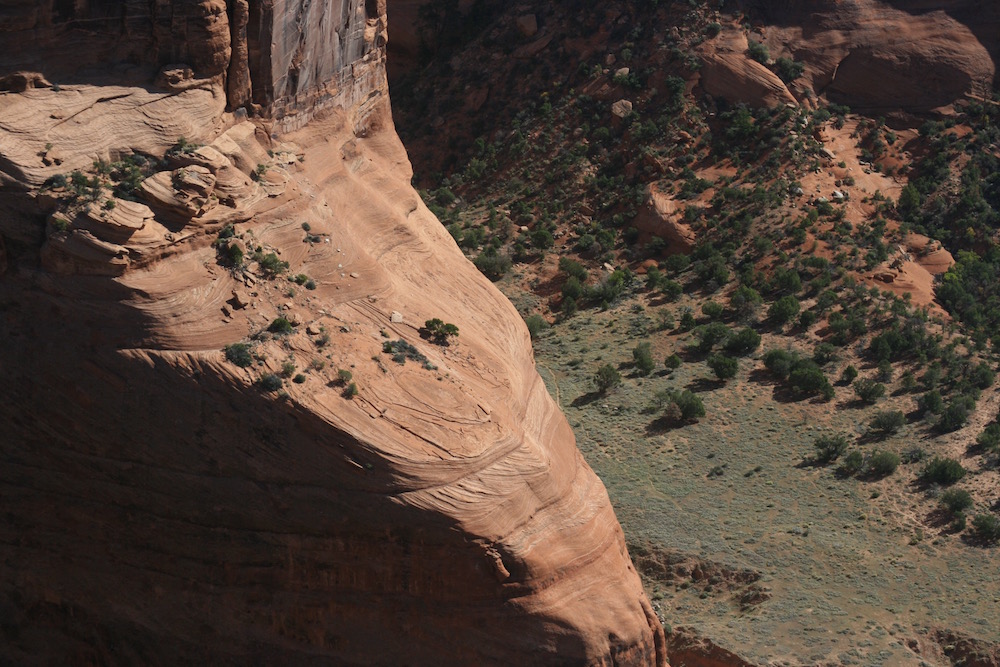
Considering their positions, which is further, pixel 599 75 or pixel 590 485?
pixel 599 75

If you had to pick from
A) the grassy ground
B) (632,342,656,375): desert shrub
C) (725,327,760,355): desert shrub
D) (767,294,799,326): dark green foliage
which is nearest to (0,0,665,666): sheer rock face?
the grassy ground

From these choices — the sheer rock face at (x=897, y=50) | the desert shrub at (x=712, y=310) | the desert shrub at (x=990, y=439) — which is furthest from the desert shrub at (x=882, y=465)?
the sheer rock face at (x=897, y=50)

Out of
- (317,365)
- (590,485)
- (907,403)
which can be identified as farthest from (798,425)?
(317,365)

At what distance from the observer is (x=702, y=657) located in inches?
1363

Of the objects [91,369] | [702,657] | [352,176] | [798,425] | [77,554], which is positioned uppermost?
[352,176]

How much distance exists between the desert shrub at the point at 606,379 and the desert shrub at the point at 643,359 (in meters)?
1.10

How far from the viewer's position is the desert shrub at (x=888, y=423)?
138 ft

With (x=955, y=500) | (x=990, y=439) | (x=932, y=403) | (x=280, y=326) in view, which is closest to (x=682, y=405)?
(x=932, y=403)

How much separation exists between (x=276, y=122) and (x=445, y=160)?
3338 cm

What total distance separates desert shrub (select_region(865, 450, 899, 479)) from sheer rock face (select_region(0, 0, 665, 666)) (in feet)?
51.4

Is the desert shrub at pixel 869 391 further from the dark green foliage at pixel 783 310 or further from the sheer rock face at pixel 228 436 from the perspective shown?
the sheer rock face at pixel 228 436

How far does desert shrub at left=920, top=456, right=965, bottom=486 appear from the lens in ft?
130

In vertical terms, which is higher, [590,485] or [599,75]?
[599,75]

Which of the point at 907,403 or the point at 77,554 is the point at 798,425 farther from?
the point at 77,554
